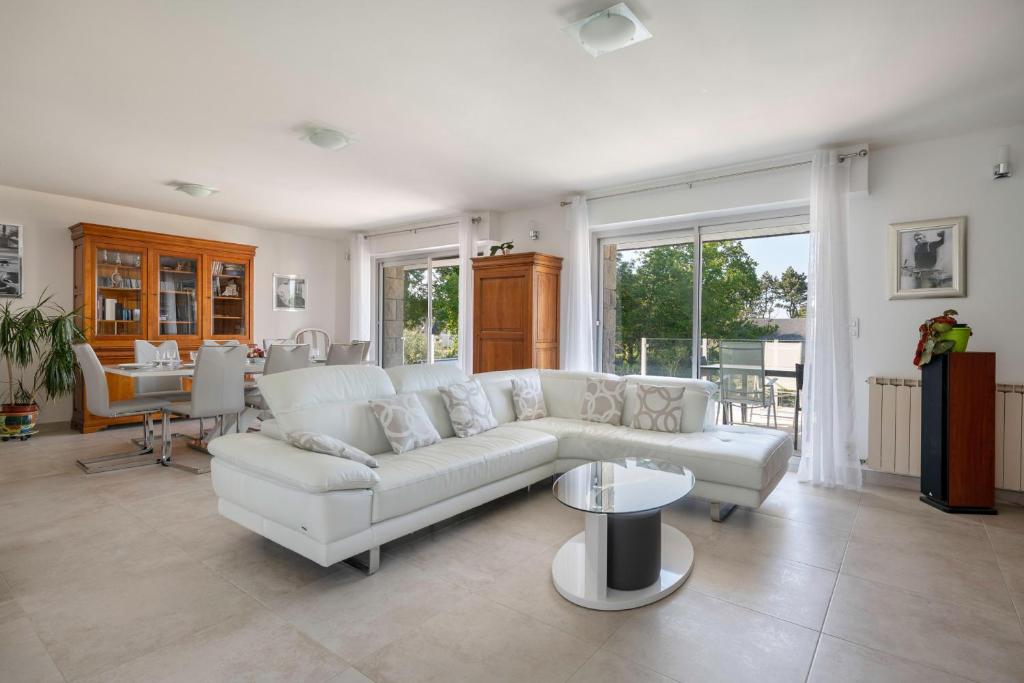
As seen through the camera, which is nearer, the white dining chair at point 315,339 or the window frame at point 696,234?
the window frame at point 696,234

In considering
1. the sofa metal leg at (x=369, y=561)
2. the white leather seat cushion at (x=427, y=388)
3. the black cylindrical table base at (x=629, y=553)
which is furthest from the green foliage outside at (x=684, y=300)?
the sofa metal leg at (x=369, y=561)

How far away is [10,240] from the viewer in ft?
17.3

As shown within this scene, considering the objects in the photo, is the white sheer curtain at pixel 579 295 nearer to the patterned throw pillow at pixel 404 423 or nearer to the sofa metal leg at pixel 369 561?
the patterned throw pillow at pixel 404 423

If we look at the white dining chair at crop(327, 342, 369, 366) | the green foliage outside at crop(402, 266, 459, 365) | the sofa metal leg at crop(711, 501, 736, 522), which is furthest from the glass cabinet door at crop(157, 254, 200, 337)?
the sofa metal leg at crop(711, 501, 736, 522)

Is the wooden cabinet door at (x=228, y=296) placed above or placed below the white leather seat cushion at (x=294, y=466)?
above

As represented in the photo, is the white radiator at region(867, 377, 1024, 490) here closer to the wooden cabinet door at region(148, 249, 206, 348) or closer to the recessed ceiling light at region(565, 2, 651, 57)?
the recessed ceiling light at region(565, 2, 651, 57)

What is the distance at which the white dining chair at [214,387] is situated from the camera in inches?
163

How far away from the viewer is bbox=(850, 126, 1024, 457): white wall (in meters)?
3.47

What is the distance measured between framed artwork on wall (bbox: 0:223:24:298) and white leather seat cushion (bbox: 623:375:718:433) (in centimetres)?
620

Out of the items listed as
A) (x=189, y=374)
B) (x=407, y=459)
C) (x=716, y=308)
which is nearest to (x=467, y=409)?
(x=407, y=459)

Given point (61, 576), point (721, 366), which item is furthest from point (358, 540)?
point (721, 366)

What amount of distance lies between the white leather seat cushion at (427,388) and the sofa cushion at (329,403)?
0.81 feet

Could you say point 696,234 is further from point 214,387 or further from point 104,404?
point 104,404

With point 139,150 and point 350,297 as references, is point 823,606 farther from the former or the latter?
point 350,297
